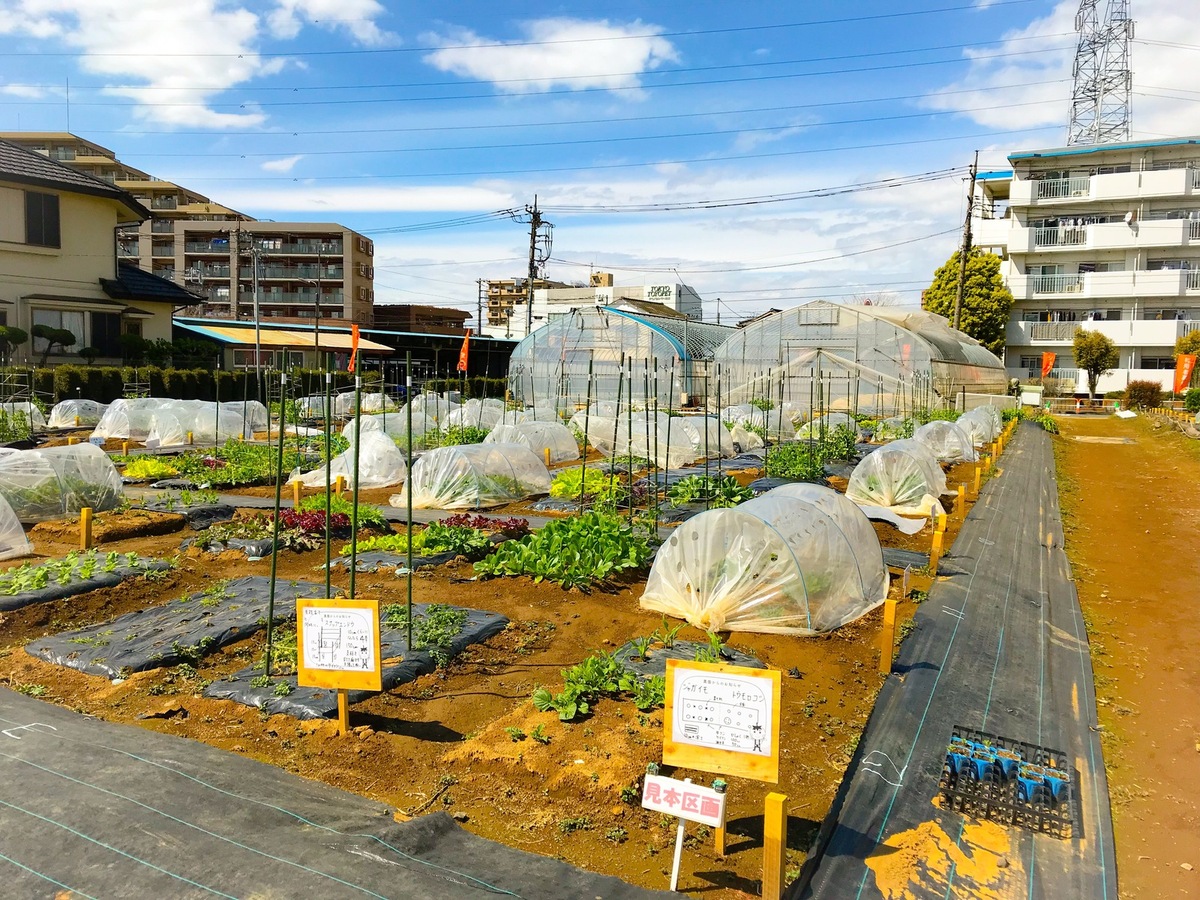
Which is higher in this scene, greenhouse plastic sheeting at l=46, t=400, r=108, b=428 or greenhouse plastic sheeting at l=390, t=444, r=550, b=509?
greenhouse plastic sheeting at l=46, t=400, r=108, b=428

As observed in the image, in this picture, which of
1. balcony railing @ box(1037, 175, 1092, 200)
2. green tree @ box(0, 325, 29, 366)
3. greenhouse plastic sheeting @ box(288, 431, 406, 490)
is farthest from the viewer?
balcony railing @ box(1037, 175, 1092, 200)

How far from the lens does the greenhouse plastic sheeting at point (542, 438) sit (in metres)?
15.2

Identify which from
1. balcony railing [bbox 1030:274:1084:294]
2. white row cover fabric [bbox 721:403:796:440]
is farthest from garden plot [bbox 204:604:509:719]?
balcony railing [bbox 1030:274:1084:294]

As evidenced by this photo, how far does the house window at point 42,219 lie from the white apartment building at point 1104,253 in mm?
39448

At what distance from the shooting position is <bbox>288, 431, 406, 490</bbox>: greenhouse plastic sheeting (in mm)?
12473

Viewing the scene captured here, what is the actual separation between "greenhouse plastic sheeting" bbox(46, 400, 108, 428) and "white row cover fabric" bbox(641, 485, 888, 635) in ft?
62.9

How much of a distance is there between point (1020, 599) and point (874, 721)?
368 cm

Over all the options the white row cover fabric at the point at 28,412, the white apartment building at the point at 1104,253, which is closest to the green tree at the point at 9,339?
the white row cover fabric at the point at 28,412

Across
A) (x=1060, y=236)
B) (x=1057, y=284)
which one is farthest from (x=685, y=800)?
(x=1060, y=236)

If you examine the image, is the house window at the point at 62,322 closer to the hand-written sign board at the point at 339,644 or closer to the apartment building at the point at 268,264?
the apartment building at the point at 268,264

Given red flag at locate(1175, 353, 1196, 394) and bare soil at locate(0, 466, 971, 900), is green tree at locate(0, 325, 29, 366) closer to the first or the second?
bare soil at locate(0, 466, 971, 900)

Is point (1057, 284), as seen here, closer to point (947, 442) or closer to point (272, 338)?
point (947, 442)

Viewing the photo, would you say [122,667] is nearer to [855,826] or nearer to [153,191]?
[855,826]

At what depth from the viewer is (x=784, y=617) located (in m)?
6.18
